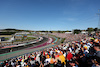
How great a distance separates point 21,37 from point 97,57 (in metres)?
25.9

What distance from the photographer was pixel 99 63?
6.85 feet

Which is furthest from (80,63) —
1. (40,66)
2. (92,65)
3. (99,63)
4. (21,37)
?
(21,37)

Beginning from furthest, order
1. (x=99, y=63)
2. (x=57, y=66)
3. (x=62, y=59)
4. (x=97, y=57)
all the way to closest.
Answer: (x=62, y=59) < (x=57, y=66) < (x=97, y=57) < (x=99, y=63)

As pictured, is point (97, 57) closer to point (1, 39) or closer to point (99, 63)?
point (99, 63)

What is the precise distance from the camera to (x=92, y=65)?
6.98ft

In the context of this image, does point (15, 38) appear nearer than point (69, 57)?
No

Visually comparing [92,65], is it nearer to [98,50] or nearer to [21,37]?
[98,50]

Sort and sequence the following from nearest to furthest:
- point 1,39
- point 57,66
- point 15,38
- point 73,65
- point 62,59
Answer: point 73,65, point 57,66, point 62,59, point 1,39, point 15,38

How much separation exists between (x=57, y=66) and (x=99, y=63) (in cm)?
158

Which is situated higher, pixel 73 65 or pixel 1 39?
pixel 73 65

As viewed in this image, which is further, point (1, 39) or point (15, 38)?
point (15, 38)

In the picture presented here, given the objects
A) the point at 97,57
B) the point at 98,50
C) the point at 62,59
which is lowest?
the point at 62,59

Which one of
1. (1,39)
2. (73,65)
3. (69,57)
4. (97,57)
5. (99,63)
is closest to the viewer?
(99,63)

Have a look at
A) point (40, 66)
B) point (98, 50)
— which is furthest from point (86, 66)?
point (40, 66)
